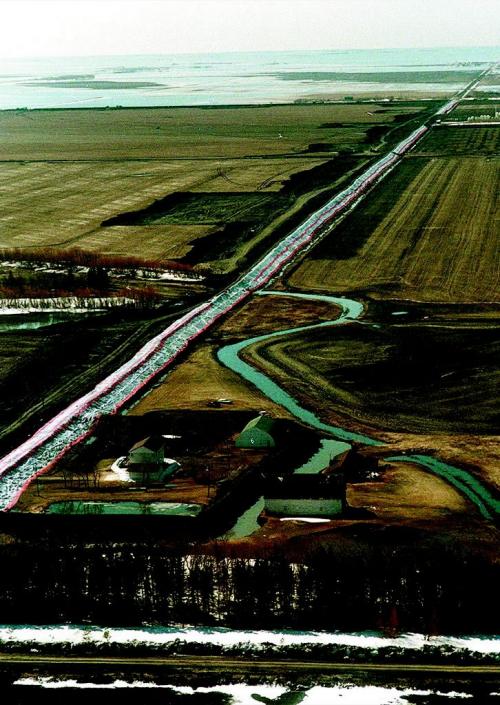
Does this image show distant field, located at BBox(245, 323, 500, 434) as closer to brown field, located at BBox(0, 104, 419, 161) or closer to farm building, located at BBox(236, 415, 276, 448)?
farm building, located at BBox(236, 415, 276, 448)

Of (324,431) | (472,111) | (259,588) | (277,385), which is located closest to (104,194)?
(277,385)

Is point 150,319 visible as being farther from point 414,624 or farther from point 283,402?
point 414,624

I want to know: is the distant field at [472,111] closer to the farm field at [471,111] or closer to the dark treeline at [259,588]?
the farm field at [471,111]

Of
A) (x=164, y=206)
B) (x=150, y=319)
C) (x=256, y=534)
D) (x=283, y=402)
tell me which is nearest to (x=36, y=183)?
(x=164, y=206)

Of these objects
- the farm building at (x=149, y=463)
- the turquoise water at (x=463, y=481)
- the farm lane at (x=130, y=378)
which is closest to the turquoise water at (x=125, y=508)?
the farm lane at (x=130, y=378)

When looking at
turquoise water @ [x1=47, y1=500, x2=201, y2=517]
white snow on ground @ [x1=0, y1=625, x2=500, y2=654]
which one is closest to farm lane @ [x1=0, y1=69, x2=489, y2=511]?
turquoise water @ [x1=47, y1=500, x2=201, y2=517]
